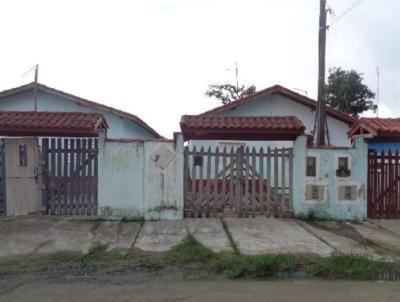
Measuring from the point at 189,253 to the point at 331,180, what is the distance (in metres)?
5.39

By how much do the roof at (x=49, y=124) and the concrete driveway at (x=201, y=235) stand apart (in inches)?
78.1

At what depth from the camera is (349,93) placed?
34.6m

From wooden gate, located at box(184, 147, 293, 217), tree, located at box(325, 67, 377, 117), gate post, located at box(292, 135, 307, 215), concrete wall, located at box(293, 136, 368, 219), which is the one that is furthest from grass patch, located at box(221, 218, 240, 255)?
tree, located at box(325, 67, 377, 117)

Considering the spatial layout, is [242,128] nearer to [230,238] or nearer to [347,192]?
[347,192]

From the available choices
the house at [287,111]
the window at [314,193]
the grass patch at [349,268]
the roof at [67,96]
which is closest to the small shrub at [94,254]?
the grass patch at [349,268]

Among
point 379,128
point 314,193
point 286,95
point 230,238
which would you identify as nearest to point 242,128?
point 314,193

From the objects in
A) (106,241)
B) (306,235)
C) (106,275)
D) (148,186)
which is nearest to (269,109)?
(148,186)

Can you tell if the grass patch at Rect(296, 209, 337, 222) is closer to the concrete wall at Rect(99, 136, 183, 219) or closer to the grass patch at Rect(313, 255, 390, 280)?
the concrete wall at Rect(99, 136, 183, 219)

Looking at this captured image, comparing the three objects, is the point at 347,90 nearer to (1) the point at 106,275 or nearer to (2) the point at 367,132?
(2) the point at 367,132

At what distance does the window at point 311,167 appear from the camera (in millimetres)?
12367

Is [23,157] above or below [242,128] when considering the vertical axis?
below

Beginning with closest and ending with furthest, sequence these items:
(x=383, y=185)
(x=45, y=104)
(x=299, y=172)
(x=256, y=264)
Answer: (x=256, y=264)
(x=299, y=172)
(x=383, y=185)
(x=45, y=104)

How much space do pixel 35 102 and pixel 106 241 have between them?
12.2 meters

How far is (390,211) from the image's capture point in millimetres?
12547
